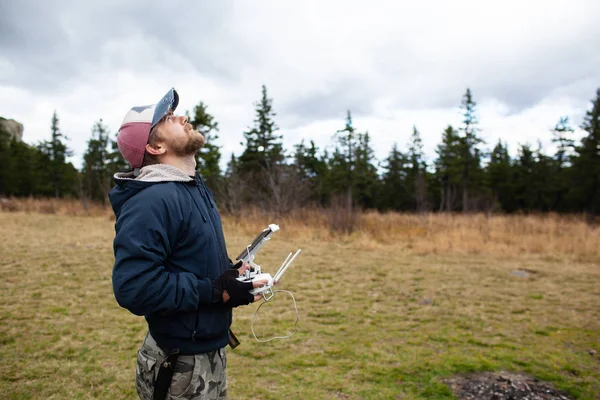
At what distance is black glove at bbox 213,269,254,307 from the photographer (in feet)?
5.29

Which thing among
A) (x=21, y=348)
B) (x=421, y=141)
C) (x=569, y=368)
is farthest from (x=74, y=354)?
(x=421, y=141)

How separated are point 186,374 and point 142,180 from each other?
86cm

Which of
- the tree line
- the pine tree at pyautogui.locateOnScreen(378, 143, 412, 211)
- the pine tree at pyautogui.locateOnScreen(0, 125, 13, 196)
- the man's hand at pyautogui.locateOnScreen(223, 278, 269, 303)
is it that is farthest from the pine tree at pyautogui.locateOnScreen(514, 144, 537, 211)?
the pine tree at pyautogui.locateOnScreen(0, 125, 13, 196)

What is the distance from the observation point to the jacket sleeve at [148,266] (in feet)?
4.76

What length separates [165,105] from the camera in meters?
1.73

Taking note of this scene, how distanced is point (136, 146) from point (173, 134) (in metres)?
0.17

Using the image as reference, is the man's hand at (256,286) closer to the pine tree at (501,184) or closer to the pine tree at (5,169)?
the pine tree at (5,169)

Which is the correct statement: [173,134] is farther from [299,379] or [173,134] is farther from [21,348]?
[21,348]

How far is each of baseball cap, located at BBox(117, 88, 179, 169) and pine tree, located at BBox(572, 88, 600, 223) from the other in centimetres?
3210

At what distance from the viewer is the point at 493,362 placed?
13.4 feet

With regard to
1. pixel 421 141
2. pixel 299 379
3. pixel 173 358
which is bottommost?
pixel 299 379

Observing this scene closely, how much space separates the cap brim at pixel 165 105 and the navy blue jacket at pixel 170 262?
30 centimetres

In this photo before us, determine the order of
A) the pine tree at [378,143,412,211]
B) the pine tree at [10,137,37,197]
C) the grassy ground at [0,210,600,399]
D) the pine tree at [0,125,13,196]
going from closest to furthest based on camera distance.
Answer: the grassy ground at [0,210,600,399], the pine tree at [0,125,13,196], the pine tree at [10,137,37,197], the pine tree at [378,143,412,211]

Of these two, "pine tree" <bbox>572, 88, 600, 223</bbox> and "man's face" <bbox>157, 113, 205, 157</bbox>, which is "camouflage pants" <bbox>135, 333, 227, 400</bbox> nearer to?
"man's face" <bbox>157, 113, 205, 157</bbox>
